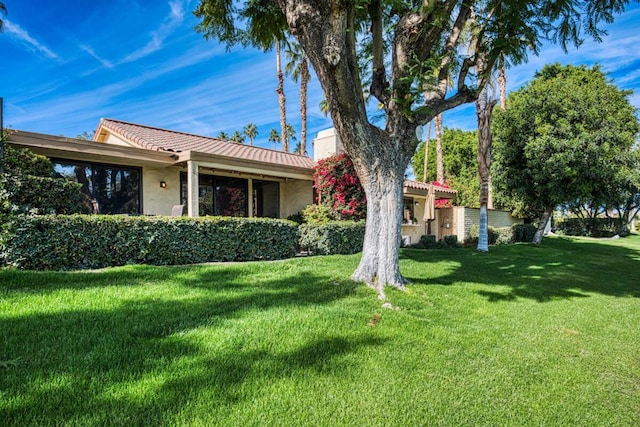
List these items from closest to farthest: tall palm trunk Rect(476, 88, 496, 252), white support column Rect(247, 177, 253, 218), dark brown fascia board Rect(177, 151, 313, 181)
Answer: dark brown fascia board Rect(177, 151, 313, 181)
tall palm trunk Rect(476, 88, 496, 252)
white support column Rect(247, 177, 253, 218)

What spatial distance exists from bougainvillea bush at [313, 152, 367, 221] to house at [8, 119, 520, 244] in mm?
1030

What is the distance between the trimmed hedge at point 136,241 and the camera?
6.67 m

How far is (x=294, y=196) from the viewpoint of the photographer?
1547 centimetres

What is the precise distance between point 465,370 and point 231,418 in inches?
88.7

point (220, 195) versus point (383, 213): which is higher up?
point (220, 195)

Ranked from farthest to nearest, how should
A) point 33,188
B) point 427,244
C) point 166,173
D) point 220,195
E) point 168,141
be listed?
point 427,244
point 220,195
point 168,141
point 166,173
point 33,188

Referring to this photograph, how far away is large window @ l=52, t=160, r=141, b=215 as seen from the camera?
10328 mm

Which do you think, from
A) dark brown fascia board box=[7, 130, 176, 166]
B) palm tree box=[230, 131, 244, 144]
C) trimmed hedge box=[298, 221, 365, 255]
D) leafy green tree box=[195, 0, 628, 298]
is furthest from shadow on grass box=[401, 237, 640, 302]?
palm tree box=[230, 131, 244, 144]

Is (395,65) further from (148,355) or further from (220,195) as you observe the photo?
(220,195)

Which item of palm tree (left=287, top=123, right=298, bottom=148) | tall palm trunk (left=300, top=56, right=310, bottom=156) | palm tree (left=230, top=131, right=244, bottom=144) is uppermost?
palm tree (left=287, top=123, right=298, bottom=148)

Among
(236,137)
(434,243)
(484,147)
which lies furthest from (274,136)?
(484,147)

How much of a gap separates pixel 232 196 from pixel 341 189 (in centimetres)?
436

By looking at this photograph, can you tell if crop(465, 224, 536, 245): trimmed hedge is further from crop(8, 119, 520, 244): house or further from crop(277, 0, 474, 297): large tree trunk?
crop(277, 0, 474, 297): large tree trunk

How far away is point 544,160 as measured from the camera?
16.2 m
